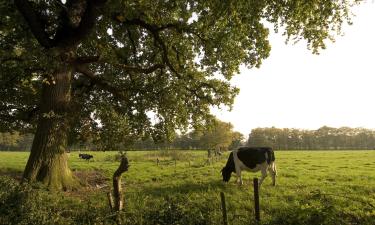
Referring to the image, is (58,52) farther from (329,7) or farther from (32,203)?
(329,7)

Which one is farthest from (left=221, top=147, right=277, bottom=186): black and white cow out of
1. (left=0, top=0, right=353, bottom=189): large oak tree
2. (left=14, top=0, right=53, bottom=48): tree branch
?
(left=14, top=0, right=53, bottom=48): tree branch

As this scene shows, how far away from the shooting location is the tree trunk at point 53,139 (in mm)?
15305

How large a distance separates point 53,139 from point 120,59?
7.91m

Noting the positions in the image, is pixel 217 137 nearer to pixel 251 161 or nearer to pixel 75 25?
pixel 251 161

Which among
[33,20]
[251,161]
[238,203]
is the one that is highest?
[33,20]

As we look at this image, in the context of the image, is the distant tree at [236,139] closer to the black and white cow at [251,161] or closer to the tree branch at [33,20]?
the black and white cow at [251,161]

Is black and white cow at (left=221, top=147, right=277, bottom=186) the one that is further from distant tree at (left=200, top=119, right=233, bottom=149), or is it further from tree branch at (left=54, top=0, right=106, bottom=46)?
distant tree at (left=200, top=119, right=233, bottom=149)

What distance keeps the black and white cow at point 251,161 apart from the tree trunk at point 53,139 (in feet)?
28.7

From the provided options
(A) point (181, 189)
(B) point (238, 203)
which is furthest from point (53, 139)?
(B) point (238, 203)

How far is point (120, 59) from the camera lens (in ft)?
71.3

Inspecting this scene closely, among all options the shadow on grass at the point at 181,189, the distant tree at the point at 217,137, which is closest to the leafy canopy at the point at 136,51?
the shadow on grass at the point at 181,189

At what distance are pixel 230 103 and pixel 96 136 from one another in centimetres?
932

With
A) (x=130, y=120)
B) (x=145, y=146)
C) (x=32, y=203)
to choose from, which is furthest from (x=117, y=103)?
(x=145, y=146)

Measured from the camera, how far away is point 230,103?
22.4 meters
